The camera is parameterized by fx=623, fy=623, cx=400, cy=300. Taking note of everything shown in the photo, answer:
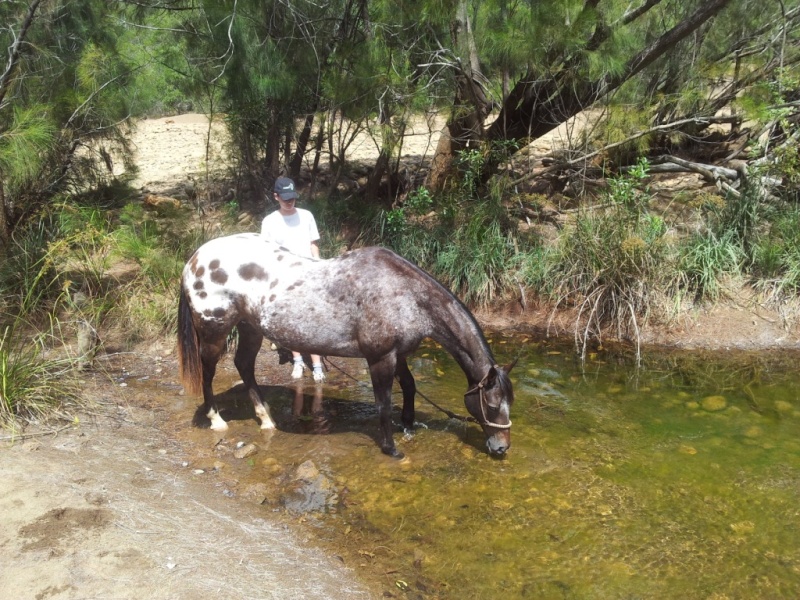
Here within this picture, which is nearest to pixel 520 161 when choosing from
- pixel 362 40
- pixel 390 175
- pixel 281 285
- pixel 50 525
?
pixel 390 175

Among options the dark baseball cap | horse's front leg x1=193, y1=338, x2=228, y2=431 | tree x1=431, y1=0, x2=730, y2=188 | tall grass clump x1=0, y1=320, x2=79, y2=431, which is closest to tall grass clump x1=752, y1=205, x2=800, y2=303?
tree x1=431, y1=0, x2=730, y2=188

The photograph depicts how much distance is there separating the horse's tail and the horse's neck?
6.45ft

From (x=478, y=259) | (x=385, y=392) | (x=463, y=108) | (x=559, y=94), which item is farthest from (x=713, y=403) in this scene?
(x=463, y=108)

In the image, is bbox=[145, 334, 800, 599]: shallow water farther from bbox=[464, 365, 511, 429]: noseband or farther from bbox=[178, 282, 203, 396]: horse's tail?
bbox=[178, 282, 203, 396]: horse's tail

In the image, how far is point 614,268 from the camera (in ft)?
22.3

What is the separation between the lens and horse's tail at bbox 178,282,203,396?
4996mm

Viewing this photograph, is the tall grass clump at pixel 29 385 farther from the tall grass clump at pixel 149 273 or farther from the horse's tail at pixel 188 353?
the tall grass clump at pixel 149 273

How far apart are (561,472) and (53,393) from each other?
12.6 feet

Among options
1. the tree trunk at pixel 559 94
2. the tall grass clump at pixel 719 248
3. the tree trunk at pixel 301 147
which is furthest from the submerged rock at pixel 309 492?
the tree trunk at pixel 301 147

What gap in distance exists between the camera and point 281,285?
4699 mm

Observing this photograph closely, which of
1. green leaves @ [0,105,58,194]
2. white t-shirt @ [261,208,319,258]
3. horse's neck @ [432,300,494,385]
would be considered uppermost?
green leaves @ [0,105,58,194]

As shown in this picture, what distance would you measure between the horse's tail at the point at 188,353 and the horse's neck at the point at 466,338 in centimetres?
197

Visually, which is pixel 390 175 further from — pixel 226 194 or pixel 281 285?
pixel 281 285

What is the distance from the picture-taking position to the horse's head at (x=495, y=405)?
4441mm
